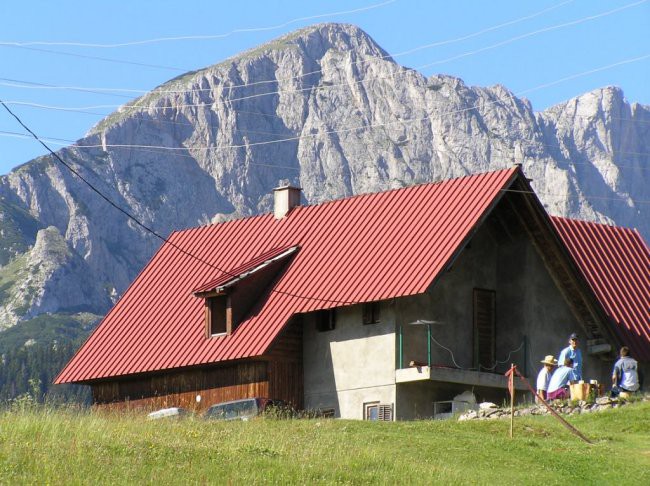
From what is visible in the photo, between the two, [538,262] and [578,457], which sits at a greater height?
[538,262]

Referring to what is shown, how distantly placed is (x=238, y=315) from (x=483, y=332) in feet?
27.7

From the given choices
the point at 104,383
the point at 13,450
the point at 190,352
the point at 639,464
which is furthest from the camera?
the point at 104,383

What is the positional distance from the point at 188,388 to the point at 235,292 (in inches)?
147

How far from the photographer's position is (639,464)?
2966 centimetres

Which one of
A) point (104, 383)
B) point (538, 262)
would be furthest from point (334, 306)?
point (104, 383)

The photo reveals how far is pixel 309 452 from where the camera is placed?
97.0 ft

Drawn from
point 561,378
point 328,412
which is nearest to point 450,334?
point 328,412

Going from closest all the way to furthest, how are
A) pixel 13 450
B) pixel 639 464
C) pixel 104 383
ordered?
1. pixel 13 450
2. pixel 639 464
3. pixel 104 383

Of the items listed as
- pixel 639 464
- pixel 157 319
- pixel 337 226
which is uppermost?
pixel 337 226

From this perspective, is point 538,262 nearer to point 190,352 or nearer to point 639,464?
point 190,352

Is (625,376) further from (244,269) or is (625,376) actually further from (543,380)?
(244,269)

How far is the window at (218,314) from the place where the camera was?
162ft

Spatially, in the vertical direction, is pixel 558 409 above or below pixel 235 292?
below

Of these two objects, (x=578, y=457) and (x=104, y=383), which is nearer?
(x=578, y=457)
